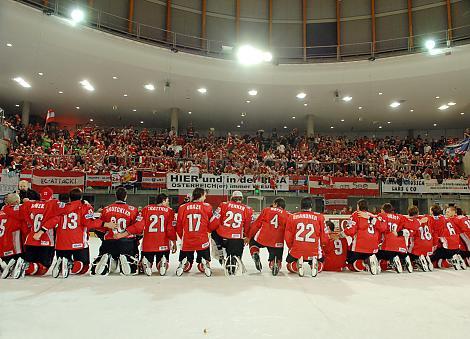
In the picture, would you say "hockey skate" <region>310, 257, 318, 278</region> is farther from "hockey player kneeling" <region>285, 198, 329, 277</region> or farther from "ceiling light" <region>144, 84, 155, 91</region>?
"ceiling light" <region>144, 84, 155, 91</region>

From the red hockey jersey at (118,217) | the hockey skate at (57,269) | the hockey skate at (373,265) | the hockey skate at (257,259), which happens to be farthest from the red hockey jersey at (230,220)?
the hockey skate at (57,269)

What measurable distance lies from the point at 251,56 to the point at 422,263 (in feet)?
39.7

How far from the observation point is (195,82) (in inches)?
674

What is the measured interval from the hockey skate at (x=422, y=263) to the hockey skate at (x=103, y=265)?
5720 mm

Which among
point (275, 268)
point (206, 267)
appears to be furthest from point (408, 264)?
point (206, 267)

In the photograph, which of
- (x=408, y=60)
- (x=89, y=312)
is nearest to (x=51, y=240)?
(x=89, y=312)

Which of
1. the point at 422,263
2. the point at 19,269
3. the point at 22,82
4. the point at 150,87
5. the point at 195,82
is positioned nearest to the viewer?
the point at 19,269

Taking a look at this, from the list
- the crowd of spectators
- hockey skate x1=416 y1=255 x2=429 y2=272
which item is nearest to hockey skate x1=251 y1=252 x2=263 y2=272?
hockey skate x1=416 y1=255 x2=429 y2=272

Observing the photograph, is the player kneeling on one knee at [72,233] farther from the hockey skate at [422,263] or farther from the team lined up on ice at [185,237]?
the hockey skate at [422,263]

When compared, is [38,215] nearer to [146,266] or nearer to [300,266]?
[146,266]

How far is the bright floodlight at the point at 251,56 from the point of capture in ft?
53.3

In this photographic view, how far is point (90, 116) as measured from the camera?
23.4 meters

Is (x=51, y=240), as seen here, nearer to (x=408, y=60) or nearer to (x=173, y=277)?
(x=173, y=277)

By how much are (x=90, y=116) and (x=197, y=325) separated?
74.6 ft
